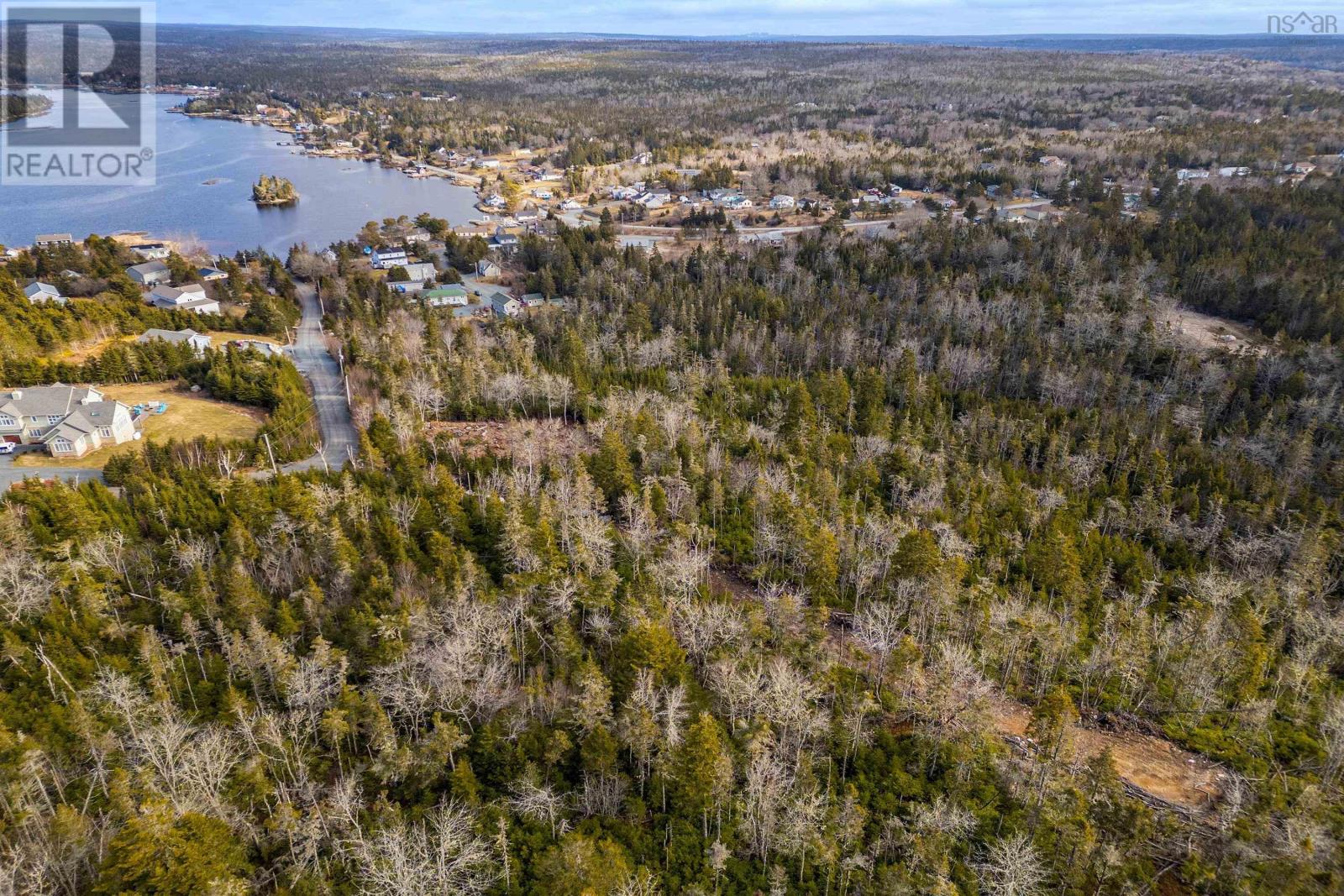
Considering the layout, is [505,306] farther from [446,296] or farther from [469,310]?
[446,296]

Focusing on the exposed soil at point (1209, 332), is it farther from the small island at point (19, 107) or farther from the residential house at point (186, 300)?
the small island at point (19, 107)

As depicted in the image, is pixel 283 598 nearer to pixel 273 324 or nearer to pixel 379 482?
pixel 379 482

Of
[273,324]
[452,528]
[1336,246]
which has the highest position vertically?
[1336,246]

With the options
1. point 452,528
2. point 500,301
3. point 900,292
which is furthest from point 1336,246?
point 452,528

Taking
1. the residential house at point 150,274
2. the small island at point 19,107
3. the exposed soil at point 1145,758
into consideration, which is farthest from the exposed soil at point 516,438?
the small island at point 19,107

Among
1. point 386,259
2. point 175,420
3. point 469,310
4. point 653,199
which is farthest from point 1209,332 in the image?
point 386,259

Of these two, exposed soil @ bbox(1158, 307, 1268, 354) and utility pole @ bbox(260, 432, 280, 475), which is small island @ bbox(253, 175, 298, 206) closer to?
utility pole @ bbox(260, 432, 280, 475)

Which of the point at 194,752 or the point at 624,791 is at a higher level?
the point at 194,752

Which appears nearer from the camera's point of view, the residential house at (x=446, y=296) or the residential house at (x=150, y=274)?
the residential house at (x=150, y=274)
